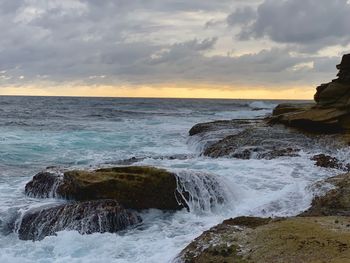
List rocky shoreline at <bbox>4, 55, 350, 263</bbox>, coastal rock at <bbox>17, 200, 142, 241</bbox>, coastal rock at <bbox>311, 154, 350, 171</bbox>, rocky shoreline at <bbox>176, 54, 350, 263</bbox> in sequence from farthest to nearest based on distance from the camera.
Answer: coastal rock at <bbox>311, 154, 350, 171</bbox>, coastal rock at <bbox>17, 200, 142, 241</bbox>, rocky shoreline at <bbox>4, 55, 350, 263</bbox>, rocky shoreline at <bbox>176, 54, 350, 263</bbox>

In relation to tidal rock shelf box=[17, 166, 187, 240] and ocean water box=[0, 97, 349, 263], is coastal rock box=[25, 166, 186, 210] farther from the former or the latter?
ocean water box=[0, 97, 349, 263]

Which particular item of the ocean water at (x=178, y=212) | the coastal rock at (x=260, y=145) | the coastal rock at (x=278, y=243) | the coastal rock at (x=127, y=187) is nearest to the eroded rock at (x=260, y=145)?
the coastal rock at (x=260, y=145)

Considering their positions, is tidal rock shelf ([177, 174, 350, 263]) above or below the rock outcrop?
below

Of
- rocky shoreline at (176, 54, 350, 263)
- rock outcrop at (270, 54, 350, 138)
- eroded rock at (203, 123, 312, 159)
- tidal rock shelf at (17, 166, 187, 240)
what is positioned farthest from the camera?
rock outcrop at (270, 54, 350, 138)

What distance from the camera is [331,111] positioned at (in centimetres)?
2253

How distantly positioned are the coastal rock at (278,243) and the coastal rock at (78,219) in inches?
128

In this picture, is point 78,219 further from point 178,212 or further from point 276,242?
point 276,242

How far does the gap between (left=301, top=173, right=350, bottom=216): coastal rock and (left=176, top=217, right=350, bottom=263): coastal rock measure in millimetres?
1768

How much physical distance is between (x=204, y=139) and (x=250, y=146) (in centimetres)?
494

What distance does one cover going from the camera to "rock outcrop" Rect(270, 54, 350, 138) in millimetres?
21812

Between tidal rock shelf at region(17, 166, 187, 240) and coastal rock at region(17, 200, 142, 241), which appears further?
tidal rock shelf at region(17, 166, 187, 240)

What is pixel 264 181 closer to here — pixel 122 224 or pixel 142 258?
pixel 122 224

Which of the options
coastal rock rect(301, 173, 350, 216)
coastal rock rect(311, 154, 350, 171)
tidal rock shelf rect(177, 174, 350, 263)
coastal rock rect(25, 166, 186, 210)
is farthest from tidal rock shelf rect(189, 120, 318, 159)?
tidal rock shelf rect(177, 174, 350, 263)

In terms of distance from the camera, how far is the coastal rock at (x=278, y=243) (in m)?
7.09
